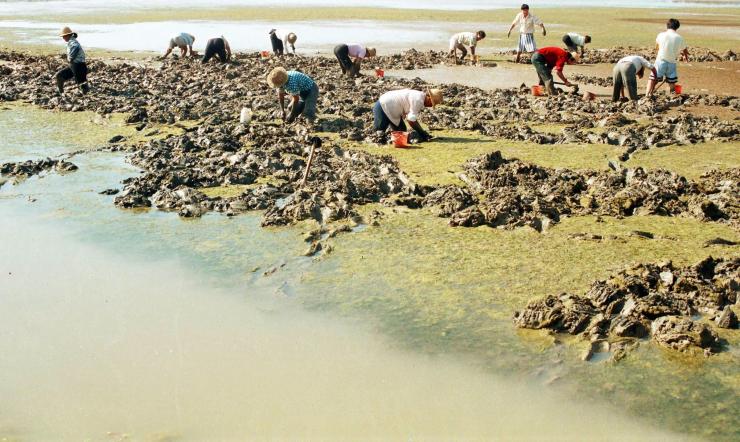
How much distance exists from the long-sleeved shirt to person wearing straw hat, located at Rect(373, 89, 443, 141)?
7020 mm

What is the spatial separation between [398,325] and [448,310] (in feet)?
1.43

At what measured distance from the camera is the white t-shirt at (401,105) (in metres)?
10.2

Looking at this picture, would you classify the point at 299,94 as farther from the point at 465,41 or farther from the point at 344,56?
the point at 465,41

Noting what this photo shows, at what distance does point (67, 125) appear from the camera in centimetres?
1272

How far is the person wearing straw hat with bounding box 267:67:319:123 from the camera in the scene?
11594 millimetres

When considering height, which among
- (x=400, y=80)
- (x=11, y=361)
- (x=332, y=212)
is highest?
(x=400, y=80)

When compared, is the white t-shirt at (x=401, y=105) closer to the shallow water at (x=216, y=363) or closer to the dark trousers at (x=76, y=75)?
the shallow water at (x=216, y=363)

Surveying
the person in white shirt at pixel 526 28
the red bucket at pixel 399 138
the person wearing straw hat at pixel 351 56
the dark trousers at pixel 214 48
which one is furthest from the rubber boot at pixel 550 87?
the dark trousers at pixel 214 48

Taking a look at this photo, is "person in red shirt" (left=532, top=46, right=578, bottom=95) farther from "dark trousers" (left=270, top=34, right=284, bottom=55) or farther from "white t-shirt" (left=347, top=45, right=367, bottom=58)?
"dark trousers" (left=270, top=34, right=284, bottom=55)

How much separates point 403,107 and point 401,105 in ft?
0.13

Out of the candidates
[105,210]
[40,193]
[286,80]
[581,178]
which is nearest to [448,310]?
[581,178]

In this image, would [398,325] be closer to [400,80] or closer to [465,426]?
[465,426]

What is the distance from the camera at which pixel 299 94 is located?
12.0m

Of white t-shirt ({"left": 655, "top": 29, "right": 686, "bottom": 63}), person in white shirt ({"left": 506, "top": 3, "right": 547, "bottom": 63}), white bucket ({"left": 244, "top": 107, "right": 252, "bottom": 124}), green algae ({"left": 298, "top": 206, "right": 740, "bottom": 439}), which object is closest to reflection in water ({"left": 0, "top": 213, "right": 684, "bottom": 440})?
green algae ({"left": 298, "top": 206, "right": 740, "bottom": 439})
